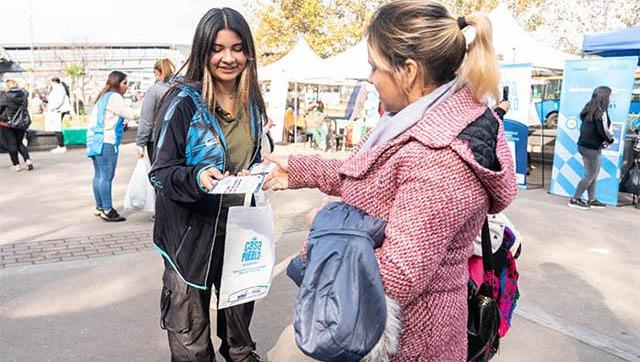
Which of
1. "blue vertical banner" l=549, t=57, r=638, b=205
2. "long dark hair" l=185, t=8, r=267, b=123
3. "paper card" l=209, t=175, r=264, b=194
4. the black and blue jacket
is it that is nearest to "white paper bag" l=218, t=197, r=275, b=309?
the black and blue jacket

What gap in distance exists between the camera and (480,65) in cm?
146

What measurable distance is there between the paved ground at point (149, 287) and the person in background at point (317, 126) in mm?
7831

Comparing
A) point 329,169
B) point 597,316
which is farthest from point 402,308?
point 597,316

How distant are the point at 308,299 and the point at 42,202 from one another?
24.6 ft

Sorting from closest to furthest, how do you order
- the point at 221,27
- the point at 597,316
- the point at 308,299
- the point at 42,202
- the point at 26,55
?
the point at 308,299
the point at 221,27
the point at 597,316
the point at 42,202
the point at 26,55

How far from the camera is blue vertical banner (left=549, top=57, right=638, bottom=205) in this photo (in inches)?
326

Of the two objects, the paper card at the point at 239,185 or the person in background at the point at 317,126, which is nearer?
the paper card at the point at 239,185

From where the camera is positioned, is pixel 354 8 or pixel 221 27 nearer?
pixel 221 27

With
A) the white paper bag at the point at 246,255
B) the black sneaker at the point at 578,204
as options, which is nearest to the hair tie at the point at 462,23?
the white paper bag at the point at 246,255

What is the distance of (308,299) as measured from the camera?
1.31 metres

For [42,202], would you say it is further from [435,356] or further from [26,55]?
[26,55]

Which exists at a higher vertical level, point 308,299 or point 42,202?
point 308,299

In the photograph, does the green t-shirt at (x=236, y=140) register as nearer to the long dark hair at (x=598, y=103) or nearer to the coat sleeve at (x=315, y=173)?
the coat sleeve at (x=315, y=173)

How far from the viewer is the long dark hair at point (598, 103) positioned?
7742mm
